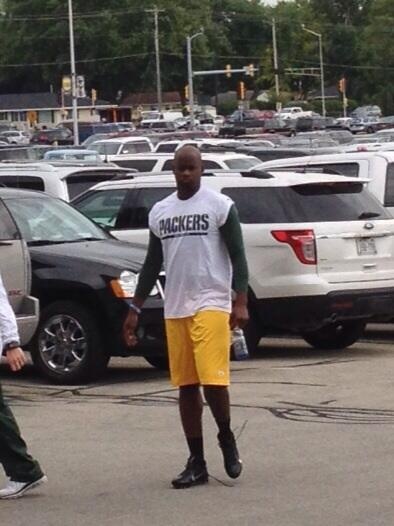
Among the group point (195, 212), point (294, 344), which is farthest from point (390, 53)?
point (195, 212)

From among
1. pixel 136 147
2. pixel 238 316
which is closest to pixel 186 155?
pixel 238 316

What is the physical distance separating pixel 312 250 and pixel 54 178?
6.37 m

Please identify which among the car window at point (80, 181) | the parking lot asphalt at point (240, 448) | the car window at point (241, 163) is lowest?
the parking lot asphalt at point (240, 448)

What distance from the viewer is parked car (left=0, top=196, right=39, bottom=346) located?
1200 centimetres

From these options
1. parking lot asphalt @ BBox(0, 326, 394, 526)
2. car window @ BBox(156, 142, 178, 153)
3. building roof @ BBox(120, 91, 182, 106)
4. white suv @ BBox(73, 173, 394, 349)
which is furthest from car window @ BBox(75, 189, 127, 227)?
building roof @ BBox(120, 91, 182, 106)

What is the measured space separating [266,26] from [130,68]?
877 inches

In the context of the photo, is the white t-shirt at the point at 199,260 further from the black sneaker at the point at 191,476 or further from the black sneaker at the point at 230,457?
the black sneaker at the point at 191,476

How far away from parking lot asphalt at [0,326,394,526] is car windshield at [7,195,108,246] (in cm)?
127

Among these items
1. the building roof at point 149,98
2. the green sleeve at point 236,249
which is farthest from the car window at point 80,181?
the building roof at point 149,98

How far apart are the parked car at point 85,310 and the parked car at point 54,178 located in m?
5.98

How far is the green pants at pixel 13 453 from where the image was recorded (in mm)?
8008

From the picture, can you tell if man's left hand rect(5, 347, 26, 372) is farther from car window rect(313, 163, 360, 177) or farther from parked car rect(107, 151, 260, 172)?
parked car rect(107, 151, 260, 172)

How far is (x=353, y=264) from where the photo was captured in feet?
47.5

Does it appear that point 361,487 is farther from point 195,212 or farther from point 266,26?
point 266,26
